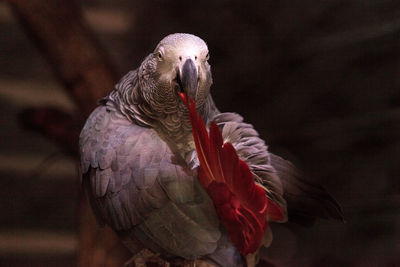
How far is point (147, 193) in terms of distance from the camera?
635 mm

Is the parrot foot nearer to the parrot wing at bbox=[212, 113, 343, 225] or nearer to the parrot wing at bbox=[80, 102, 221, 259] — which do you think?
the parrot wing at bbox=[80, 102, 221, 259]

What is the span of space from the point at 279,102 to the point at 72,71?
16.9 inches

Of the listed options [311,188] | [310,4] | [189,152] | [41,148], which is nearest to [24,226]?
[41,148]

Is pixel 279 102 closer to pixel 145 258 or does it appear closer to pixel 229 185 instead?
pixel 229 185

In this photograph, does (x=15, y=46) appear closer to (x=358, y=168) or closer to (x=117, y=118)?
(x=117, y=118)

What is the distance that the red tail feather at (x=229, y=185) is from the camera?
0.60 metres

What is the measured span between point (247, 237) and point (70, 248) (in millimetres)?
395

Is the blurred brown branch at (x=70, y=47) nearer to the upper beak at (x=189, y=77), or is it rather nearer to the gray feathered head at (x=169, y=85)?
the gray feathered head at (x=169, y=85)

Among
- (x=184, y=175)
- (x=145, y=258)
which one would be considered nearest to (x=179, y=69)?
(x=184, y=175)

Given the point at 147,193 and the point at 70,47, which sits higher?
A: the point at 70,47

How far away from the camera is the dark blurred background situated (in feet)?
2.29

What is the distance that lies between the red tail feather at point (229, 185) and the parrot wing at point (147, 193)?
0.7 inches

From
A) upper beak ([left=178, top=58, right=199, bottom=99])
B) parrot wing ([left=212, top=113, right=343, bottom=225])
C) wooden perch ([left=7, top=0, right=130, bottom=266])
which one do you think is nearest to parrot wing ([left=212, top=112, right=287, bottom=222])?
parrot wing ([left=212, top=113, right=343, bottom=225])

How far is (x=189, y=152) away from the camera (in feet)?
2.23
